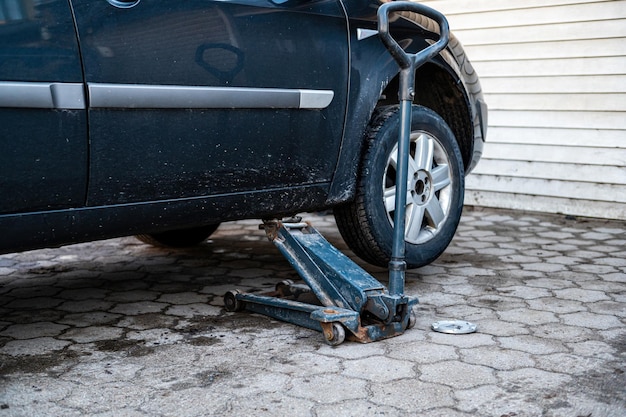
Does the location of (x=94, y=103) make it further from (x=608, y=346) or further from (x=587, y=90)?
(x=587, y=90)

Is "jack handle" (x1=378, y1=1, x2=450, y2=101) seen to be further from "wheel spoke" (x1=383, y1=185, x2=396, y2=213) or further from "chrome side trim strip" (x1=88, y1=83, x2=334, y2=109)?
"wheel spoke" (x1=383, y1=185, x2=396, y2=213)

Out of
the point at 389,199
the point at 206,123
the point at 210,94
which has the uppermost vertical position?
the point at 210,94

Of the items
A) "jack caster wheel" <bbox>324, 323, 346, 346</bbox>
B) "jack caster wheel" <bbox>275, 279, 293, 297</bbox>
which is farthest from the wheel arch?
"jack caster wheel" <bbox>324, 323, 346, 346</bbox>

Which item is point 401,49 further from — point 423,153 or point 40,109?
point 40,109

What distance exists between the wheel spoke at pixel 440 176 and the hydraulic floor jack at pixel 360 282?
782mm

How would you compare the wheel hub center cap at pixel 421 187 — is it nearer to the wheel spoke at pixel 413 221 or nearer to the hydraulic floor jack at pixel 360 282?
the wheel spoke at pixel 413 221

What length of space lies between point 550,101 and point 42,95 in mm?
4174

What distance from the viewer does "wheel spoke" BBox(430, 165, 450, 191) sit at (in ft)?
12.3

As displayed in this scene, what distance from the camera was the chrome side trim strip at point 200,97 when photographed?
2631 mm

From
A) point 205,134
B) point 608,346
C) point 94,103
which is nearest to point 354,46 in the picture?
point 205,134

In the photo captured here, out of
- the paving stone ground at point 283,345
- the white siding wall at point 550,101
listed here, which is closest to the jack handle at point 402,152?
the paving stone ground at point 283,345

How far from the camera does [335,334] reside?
2.81 metres

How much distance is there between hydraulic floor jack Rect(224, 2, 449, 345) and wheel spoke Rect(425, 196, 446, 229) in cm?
71

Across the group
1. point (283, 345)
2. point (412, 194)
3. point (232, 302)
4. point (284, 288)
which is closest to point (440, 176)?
point (412, 194)
